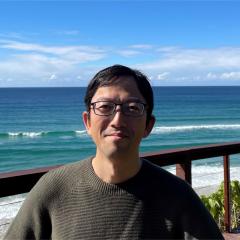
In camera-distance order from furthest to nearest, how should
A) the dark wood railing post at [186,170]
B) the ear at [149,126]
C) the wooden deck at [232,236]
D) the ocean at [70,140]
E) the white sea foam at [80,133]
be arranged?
1. the white sea foam at [80,133]
2. the ocean at [70,140]
3. the wooden deck at [232,236]
4. the dark wood railing post at [186,170]
5. the ear at [149,126]

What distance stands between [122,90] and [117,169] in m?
0.25

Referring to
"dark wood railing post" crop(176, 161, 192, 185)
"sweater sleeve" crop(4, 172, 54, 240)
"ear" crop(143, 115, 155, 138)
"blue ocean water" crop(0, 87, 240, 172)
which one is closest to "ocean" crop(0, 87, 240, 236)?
"blue ocean water" crop(0, 87, 240, 172)

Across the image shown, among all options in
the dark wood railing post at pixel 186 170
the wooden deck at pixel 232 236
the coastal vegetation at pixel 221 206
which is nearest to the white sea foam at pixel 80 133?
the coastal vegetation at pixel 221 206

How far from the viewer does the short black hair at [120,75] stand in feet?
4.78

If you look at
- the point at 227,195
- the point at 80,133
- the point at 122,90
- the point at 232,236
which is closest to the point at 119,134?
the point at 122,90

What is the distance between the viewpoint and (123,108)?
1.43 metres

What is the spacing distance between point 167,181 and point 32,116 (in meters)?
54.8

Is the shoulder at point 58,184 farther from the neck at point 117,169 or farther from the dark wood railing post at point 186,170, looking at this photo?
the dark wood railing post at point 186,170

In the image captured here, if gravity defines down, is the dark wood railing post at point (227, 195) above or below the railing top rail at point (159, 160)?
below

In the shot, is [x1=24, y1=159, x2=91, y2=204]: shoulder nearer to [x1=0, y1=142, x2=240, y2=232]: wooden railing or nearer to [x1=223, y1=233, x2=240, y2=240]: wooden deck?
[x1=0, y1=142, x2=240, y2=232]: wooden railing

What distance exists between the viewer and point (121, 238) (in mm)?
1376

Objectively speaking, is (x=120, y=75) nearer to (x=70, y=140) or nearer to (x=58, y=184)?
(x=58, y=184)

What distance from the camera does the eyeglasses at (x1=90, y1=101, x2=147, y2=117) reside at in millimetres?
1428

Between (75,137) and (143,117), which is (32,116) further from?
(143,117)
